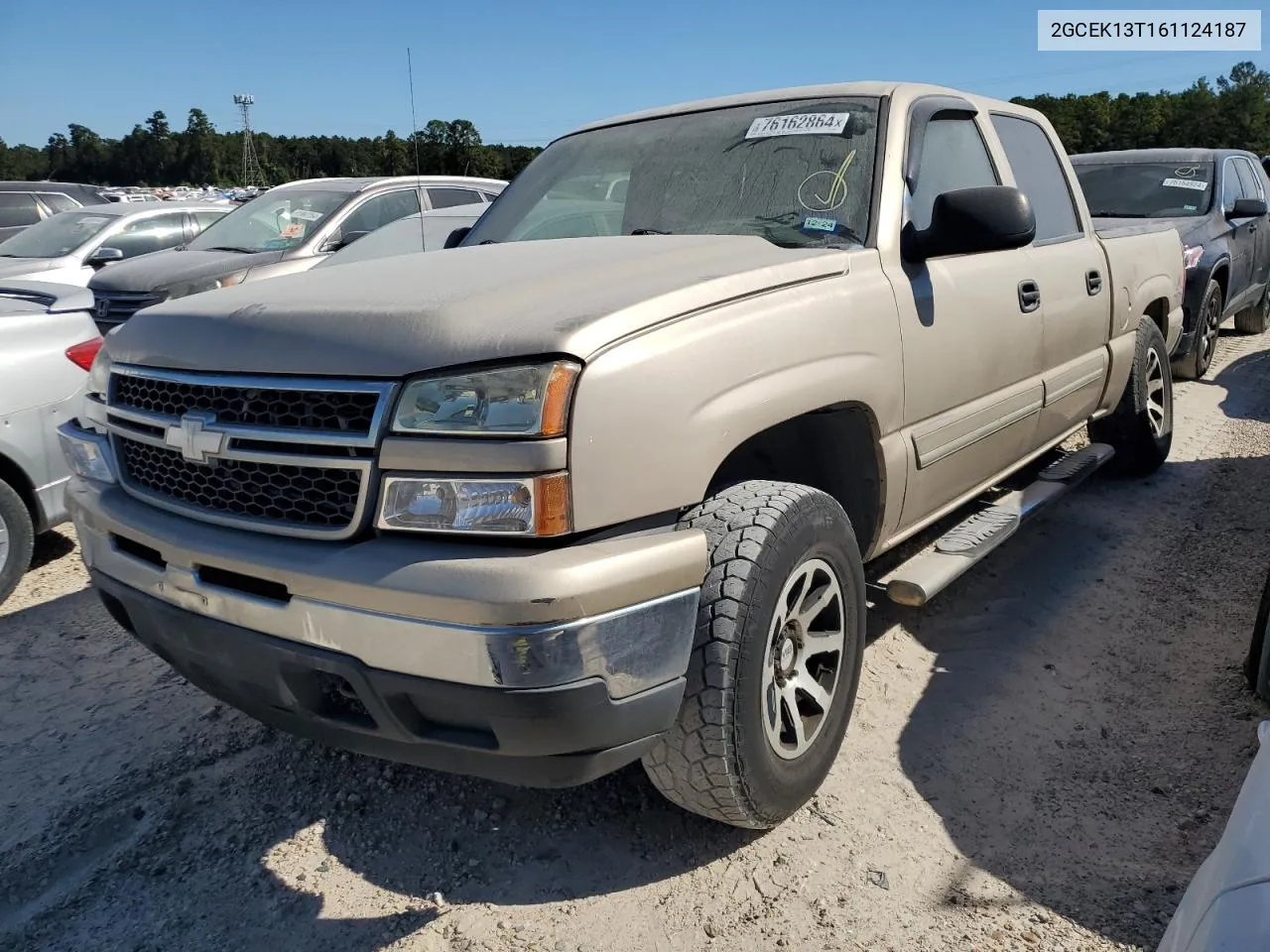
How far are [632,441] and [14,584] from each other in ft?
11.5

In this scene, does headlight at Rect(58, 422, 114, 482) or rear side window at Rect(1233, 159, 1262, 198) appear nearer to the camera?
headlight at Rect(58, 422, 114, 482)

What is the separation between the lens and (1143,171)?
820 centimetres

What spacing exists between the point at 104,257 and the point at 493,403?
893 centimetres

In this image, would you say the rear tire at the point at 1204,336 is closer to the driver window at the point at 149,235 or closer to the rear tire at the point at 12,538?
the rear tire at the point at 12,538

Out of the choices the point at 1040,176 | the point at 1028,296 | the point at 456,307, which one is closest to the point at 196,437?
the point at 456,307

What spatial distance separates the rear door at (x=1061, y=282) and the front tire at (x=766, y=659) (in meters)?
1.73

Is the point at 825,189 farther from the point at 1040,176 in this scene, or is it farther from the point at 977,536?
the point at 1040,176

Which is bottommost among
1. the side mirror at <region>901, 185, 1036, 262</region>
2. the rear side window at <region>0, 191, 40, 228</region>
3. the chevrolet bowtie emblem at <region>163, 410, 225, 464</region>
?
the chevrolet bowtie emblem at <region>163, 410, 225, 464</region>

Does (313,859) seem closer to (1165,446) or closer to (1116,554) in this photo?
(1116,554)

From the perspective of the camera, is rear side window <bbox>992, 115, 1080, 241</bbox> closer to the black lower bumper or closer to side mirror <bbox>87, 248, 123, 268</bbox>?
the black lower bumper

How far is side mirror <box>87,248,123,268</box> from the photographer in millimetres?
9125

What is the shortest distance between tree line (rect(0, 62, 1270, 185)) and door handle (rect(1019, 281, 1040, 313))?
210 cm

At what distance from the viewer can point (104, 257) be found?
9.17m

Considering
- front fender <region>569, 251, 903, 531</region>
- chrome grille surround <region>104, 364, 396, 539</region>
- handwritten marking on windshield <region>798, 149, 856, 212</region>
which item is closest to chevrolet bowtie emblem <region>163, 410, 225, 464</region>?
chrome grille surround <region>104, 364, 396, 539</region>
